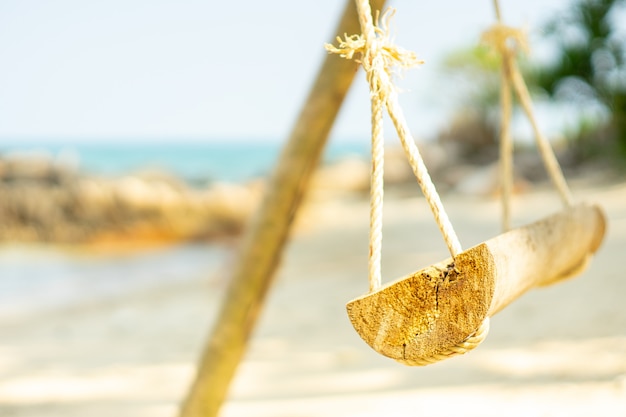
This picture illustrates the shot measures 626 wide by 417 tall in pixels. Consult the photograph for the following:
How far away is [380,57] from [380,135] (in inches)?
5.1

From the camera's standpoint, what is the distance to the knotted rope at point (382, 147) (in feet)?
2.86

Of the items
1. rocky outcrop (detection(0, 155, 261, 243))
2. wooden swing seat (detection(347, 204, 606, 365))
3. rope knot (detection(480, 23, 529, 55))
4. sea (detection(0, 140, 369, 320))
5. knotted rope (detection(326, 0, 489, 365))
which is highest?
rocky outcrop (detection(0, 155, 261, 243))

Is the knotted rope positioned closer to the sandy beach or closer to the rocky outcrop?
the sandy beach

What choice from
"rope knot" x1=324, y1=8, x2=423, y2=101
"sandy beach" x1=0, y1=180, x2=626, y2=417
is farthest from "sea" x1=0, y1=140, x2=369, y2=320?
"rope knot" x1=324, y1=8, x2=423, y2=101

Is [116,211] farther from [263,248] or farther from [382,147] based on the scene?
[382,147]

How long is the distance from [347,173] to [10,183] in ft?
22.6

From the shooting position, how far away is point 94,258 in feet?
28.1

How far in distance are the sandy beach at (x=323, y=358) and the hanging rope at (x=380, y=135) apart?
3.89 feet

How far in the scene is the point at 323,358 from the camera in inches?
124

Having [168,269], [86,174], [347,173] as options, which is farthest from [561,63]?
[86,174]

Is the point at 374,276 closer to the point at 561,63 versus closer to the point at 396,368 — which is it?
the point at 396,368

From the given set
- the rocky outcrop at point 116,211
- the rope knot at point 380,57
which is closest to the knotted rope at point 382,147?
the rope knot at point 380,57

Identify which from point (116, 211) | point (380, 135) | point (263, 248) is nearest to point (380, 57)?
point (380, 135)

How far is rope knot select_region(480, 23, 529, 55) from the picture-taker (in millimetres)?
1468
